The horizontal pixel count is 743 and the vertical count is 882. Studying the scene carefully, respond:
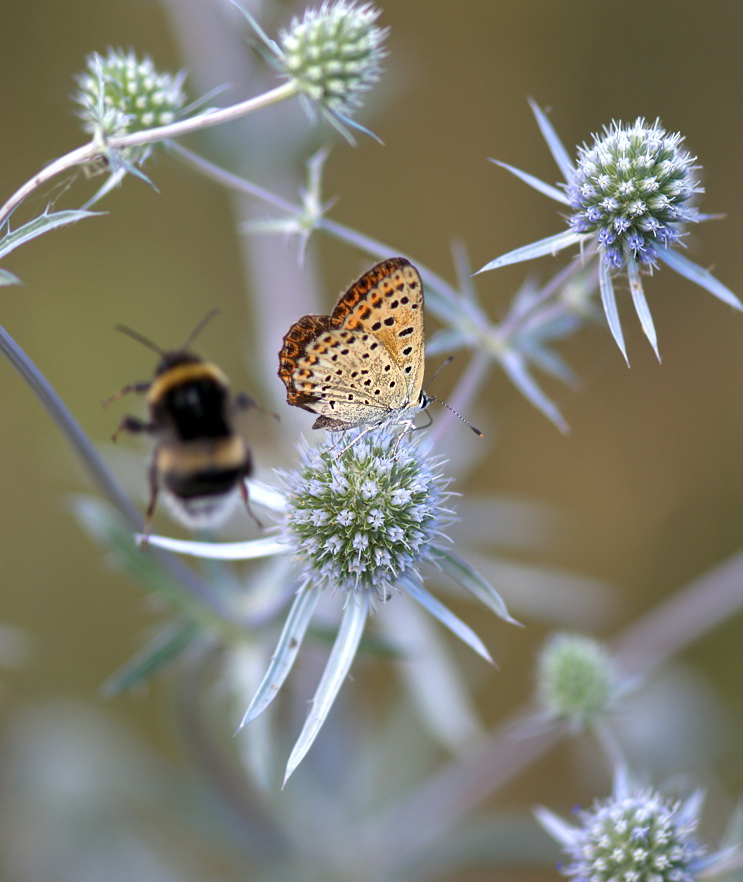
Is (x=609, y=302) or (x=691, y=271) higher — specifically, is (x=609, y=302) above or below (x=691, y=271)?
below

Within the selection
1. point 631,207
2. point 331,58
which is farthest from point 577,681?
point 331,58

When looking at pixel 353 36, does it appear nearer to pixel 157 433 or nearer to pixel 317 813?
pixel 157 433

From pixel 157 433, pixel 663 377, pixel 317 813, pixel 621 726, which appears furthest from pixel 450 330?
pixel 663 377

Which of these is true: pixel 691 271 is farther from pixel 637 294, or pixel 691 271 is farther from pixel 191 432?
pixel 191 432

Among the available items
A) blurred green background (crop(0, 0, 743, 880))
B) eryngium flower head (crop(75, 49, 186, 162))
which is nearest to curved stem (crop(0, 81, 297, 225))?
eryngium flower head (crop(75, 49, 186, 162))

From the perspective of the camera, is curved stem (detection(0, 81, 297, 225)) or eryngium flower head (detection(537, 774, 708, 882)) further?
eryngium flower head (detection(537, 774, 708, 882))

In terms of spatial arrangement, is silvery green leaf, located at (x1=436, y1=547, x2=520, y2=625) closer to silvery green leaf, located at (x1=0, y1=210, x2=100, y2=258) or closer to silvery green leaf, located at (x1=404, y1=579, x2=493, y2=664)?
silvery green leaf, located at (x1=404, y1=579, x2=493, y2=664)

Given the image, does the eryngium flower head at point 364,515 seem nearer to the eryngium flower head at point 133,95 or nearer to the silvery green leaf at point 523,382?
the silvery green leaf at point 523,382
